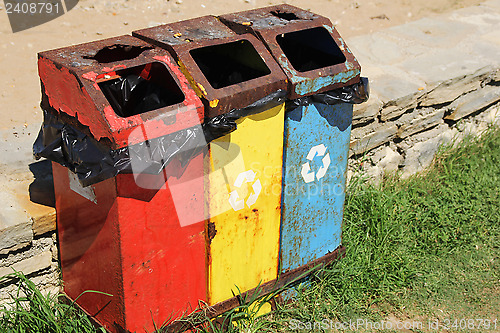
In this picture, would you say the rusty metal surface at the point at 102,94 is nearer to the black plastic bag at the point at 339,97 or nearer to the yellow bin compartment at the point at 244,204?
the yellow bin compartment at the point at 244,204

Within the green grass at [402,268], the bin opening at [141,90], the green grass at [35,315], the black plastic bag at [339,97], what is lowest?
the green grass at [402,268]

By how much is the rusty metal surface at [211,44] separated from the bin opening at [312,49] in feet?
1.72

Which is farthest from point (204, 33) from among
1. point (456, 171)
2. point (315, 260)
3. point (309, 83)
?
point (456, 171)

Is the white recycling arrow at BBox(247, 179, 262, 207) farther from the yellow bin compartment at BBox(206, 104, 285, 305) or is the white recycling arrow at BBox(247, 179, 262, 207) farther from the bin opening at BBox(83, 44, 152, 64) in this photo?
the bin opening at BBox(83, 44, 152, 64)

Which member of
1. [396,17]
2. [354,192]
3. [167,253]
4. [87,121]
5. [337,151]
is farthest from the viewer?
[396,17]

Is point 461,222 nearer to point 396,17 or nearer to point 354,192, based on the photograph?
point 354,192

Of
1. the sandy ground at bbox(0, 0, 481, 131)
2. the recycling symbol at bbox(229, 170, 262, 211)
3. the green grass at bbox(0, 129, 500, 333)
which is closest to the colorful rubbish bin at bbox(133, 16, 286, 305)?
the recycling symbol at bbox(229, 170, 262, 211)

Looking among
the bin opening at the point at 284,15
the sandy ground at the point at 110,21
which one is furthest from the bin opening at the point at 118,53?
the sandy ground at the point at 110,21

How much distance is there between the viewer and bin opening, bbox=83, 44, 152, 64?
2.80 meters

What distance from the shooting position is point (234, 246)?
9.89ft

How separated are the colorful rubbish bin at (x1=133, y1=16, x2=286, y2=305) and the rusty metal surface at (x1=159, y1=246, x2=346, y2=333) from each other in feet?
0.12

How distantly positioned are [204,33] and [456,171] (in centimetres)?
243

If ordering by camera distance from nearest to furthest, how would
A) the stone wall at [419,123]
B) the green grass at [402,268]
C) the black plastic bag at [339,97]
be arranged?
the black plastic bag at [339,97], the green grass at [402,268], the stone wall at [419,123]

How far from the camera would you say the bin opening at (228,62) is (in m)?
3.07
